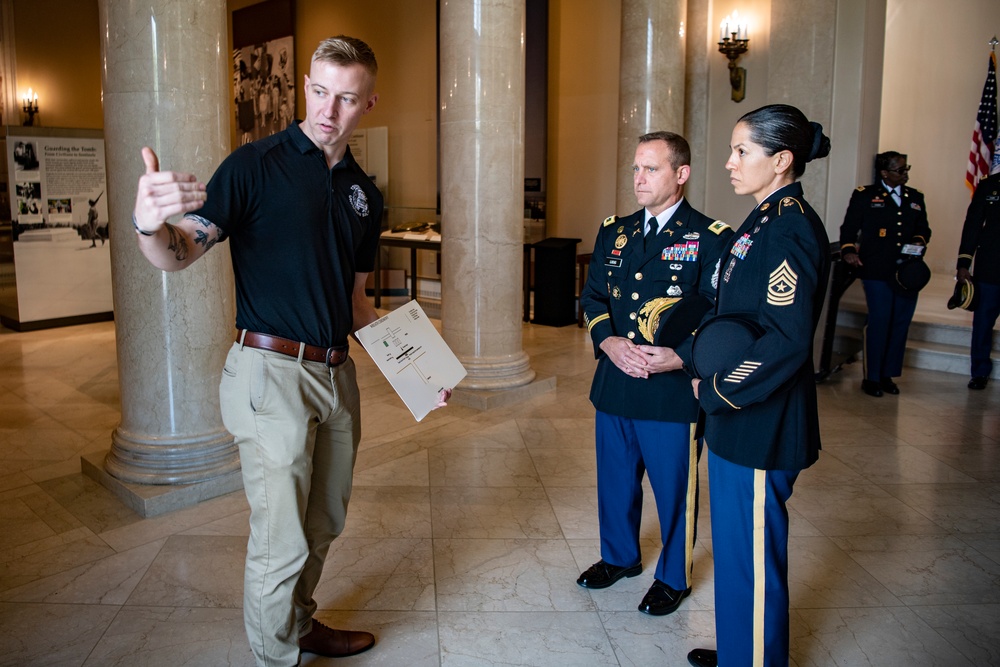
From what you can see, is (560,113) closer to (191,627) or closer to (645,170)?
(645,170)

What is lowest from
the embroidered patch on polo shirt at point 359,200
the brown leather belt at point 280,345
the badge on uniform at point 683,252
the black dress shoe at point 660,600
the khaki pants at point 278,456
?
the black dress shoe at point 660,600

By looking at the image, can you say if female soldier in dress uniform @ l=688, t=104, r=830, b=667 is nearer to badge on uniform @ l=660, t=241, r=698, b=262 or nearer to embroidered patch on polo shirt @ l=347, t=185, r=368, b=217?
badge on uniform @ l=660, t=241, r=698, b=262

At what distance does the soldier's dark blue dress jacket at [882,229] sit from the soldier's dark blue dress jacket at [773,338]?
493cm

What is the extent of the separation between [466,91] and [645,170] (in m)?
3.31

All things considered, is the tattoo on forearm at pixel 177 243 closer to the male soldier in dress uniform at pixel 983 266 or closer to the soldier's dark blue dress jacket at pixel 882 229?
the soldier's dark blue dress jacket at pixel 882 229

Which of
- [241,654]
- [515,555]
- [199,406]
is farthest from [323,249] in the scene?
[199,406]

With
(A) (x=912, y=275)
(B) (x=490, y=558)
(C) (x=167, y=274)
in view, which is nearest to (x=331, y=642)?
(B) (x=490, y=558)

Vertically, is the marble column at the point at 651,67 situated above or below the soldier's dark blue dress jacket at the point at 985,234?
above

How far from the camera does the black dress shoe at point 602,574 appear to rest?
342 cm

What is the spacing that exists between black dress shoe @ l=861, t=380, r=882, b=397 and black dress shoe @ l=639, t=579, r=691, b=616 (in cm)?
423

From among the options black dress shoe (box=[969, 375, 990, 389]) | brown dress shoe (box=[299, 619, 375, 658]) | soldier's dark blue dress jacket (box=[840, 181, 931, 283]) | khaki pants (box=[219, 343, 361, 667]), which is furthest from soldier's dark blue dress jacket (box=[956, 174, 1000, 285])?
khaki pants (box=[219, 343, 361, 667])

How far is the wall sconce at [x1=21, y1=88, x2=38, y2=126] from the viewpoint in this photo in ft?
41.9

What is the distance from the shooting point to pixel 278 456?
2.40 metres

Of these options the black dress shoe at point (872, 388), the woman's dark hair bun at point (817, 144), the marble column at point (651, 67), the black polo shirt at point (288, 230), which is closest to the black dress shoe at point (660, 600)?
the black polo shirt at point (288, 230)
